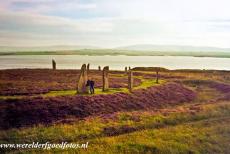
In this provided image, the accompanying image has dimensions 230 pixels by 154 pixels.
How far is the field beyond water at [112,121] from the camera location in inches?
1145

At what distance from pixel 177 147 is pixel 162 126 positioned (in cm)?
470

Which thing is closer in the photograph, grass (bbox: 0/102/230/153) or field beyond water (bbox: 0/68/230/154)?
grass (bbox: 0/102/230/153)

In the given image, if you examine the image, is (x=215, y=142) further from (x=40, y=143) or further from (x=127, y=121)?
(x=40, y=143)

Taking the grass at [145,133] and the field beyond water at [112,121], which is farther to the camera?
the field beyond water at [112,121]

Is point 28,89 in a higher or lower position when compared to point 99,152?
higher

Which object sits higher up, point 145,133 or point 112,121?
point 112,121

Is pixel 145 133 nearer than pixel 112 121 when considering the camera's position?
Yes

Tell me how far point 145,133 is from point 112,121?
11.6 ft

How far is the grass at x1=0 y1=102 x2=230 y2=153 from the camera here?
93.7 feet

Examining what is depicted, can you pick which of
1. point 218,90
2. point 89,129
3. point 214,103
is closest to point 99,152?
point 89,129

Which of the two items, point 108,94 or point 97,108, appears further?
point 108,94

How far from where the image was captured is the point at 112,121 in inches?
1316

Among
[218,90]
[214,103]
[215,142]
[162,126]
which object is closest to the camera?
[215,142]

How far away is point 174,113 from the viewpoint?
3784 centimetres
